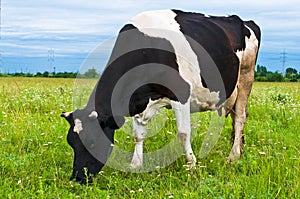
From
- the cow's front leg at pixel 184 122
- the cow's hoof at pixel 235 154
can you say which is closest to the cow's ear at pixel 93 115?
the cow's front leg at pixel 184 122

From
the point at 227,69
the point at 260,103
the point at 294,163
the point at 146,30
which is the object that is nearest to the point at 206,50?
the point at 227,69

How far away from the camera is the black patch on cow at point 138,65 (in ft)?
20.9

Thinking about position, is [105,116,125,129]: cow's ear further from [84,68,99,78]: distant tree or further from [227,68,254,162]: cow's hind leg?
[227,68,254,162]: cow's hind leg

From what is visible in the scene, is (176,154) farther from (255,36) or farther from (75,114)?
(255,36)

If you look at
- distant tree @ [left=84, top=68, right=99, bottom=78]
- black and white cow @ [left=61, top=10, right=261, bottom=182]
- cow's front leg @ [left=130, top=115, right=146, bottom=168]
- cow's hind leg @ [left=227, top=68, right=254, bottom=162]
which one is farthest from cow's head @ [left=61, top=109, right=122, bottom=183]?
cow's hind leg @ [left=227, top=68, right=254, bottom=162]

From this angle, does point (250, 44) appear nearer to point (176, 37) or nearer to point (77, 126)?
point (176, 37)

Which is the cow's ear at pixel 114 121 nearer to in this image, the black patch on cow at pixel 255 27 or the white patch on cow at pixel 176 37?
the white patch on cow at pixel 176 37

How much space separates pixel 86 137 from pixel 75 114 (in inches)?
12.8

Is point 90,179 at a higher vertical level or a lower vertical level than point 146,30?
lower

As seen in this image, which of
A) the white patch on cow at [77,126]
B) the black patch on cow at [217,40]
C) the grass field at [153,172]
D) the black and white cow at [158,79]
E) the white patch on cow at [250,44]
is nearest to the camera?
the grass field at [153,172]

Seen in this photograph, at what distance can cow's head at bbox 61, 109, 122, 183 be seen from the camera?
571cm

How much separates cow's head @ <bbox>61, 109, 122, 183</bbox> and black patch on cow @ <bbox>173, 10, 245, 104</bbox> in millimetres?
2067

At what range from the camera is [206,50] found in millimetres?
7242

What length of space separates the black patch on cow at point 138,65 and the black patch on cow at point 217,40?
0.61 meters
